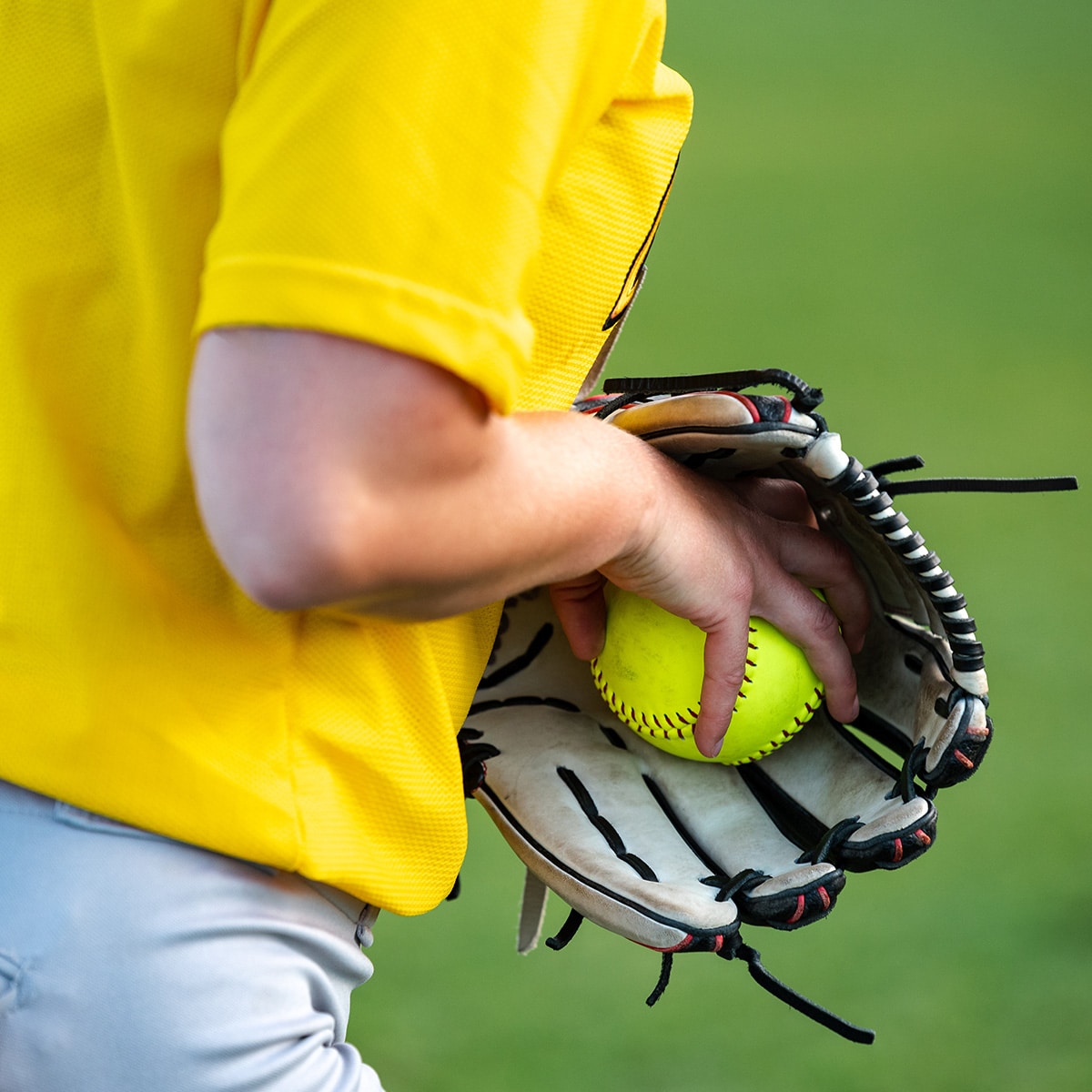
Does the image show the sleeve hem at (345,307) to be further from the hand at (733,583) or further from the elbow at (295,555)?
the hand at (733,583)

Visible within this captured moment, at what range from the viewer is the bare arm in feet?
1.58

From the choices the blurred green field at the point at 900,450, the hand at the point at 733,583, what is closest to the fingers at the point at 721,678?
the hand at the point at 733,583

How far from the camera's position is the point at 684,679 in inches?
38.4

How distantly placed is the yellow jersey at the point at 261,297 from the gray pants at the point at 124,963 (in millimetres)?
31

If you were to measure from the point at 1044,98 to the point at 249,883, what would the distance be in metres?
4.21

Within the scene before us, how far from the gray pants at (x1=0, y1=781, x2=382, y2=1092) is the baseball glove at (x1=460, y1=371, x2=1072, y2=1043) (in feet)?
1.13

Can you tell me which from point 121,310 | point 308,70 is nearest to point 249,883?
point 121,310

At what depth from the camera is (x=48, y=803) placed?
0.67 m

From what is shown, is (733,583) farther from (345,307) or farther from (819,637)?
(345,307)

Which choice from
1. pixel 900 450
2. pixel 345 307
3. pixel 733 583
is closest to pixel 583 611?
pixel 733 583

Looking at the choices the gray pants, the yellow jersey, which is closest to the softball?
the yellow jersey

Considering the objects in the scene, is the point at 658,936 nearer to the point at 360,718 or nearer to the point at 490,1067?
the point at 360,718

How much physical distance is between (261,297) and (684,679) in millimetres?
581

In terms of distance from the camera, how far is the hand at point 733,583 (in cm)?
77
